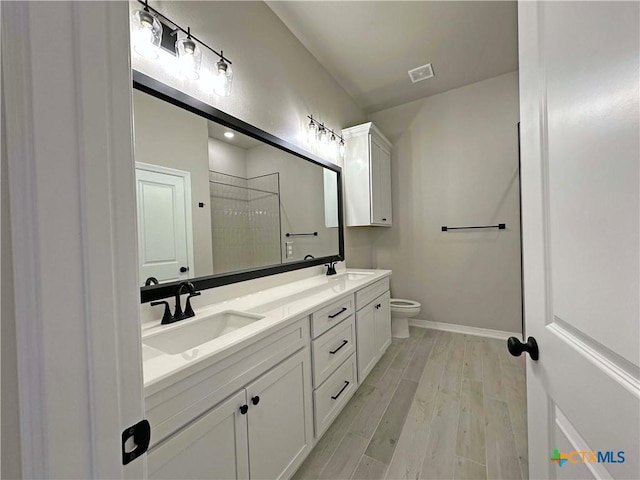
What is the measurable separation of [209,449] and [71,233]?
86 centimetres

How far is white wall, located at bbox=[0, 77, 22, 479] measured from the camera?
31 centimetres

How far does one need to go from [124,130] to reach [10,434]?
41 cm

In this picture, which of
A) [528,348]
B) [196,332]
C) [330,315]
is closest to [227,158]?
[196,332]

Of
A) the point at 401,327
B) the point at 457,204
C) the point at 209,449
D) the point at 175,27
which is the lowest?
the point at 401,327

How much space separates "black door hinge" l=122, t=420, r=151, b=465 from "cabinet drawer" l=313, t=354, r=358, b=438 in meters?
1.11

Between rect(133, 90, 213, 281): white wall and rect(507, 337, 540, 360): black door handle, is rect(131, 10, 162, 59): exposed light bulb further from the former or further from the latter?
rect(507, 337, 540, 360): black door handle

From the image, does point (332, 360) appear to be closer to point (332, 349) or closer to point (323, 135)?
point (332, 349)

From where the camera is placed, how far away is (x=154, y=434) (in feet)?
2.31

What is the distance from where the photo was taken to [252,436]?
1006 millimetres

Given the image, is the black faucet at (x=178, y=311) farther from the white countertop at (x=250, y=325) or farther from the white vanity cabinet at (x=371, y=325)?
the white vanity cabinet at (x=371, y=325)

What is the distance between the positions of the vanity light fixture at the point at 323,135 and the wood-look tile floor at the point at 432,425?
212 cm

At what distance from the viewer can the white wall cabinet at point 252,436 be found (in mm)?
781

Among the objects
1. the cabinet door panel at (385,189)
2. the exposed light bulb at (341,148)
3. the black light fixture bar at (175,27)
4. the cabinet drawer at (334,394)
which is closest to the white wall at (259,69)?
the black light fixture bar at (175,27)

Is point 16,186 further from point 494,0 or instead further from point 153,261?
point 494,0
